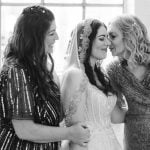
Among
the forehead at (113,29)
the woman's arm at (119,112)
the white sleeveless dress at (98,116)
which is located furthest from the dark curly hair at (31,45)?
the woman's arm at (119,112)

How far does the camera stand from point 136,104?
221 centimetres

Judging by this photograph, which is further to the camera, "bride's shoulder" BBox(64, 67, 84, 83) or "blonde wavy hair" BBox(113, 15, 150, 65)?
"blonde wavy hair" BBox(113, 15, 150, 65)

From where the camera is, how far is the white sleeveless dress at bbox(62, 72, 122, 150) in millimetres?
2084

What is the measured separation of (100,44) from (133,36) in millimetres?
239

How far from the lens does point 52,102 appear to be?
5.45ft

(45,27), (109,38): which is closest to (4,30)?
(109,38)

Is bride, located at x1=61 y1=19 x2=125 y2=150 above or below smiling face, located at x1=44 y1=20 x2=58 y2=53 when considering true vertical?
below

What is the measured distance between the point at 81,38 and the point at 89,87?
29 cm

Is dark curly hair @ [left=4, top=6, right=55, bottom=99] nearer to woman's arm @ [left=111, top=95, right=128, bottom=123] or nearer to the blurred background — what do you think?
woman's arm @ [left=111, top=95, right=128, bottom=123]

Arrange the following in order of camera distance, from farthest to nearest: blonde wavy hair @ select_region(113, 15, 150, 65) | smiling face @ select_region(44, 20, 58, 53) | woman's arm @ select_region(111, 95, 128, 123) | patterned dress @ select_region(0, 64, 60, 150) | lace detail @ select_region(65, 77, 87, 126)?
→ woman's arm @ select_region(111, 95, 128, 123)
blonde wavy hair @ select_region(113, 15, 150, 65)
lace detail @ select_region(65, 77, 87, 126)
smiling face @ select_region(44, 20, 58, 53)
patterned dress @ select_region(0, 64, 60, 150)

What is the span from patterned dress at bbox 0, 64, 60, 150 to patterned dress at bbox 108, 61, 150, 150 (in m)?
0.64

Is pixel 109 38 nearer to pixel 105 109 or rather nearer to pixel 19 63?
pixel 105 109

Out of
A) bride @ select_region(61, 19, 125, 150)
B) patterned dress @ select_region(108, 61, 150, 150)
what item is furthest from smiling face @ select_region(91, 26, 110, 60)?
patterned dress @ select_region(108, 61, 150, 150)

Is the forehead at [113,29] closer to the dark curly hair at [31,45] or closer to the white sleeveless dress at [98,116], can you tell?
the white sleeveless dress at [98,116]
